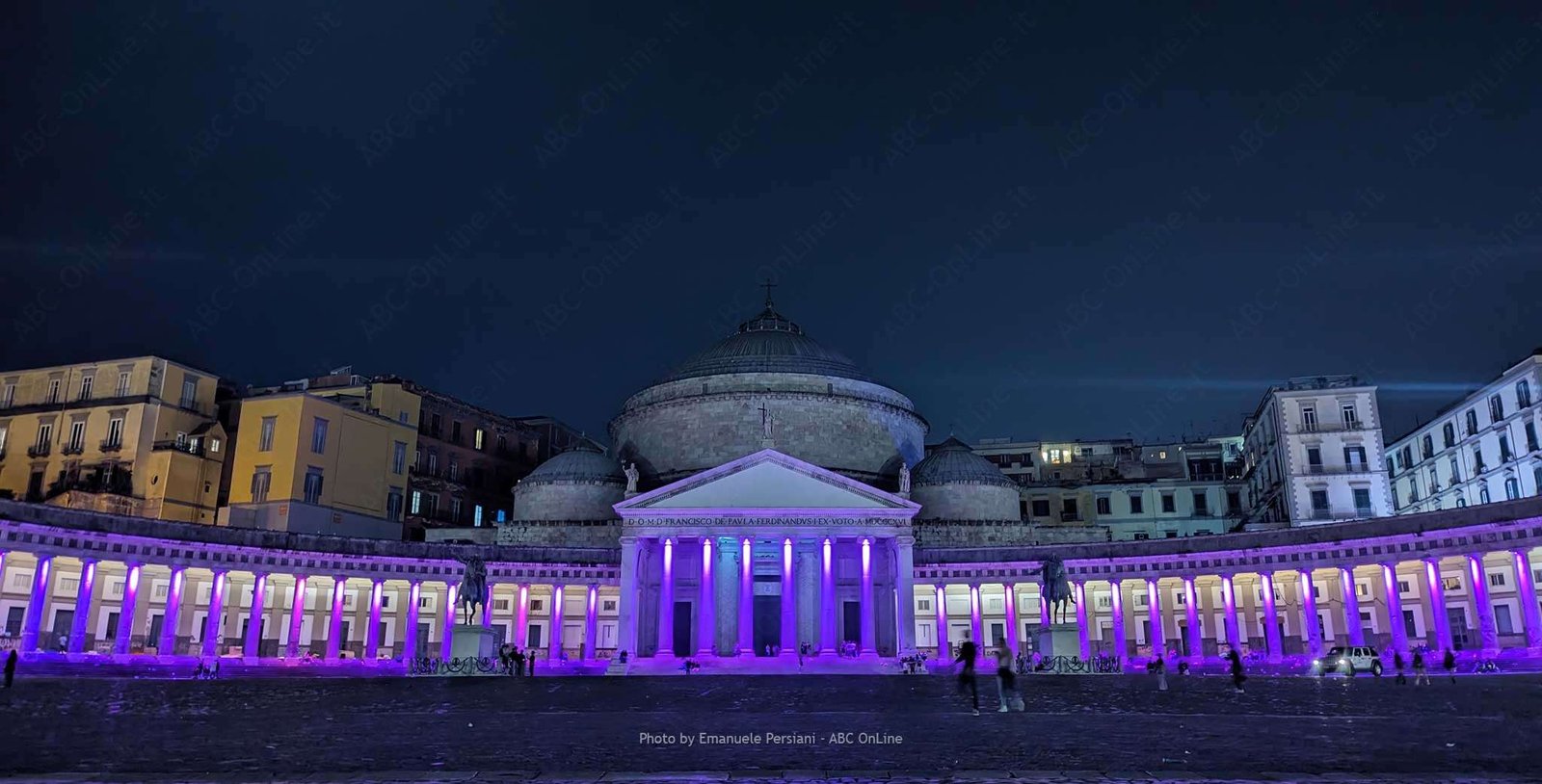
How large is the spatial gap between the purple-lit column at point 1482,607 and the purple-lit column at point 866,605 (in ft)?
80.6

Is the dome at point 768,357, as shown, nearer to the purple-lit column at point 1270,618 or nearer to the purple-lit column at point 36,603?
the purple-lit column at point 1270,618

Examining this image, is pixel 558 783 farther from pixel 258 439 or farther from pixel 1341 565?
pixel 258 439

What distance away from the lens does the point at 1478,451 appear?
6538 cm

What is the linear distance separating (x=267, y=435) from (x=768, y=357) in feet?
93.6

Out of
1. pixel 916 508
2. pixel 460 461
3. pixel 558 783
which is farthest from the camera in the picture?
pixel 460 461

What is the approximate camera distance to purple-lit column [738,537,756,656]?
53781 millimetres

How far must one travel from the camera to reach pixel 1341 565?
51.7m

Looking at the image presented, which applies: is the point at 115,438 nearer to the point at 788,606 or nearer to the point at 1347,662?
the point at 788,606

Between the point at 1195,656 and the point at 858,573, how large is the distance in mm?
16092

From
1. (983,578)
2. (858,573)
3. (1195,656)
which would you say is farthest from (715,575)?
(1195,656)

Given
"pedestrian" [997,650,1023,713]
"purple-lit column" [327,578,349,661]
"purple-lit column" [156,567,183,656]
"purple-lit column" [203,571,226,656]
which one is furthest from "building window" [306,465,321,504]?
"pedestrian" [997,650,1023,713]

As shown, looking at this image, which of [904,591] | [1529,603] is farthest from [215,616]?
[1529,603]

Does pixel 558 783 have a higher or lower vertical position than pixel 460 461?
lower

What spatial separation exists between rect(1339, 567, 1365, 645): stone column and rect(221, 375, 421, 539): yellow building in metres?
49.1
